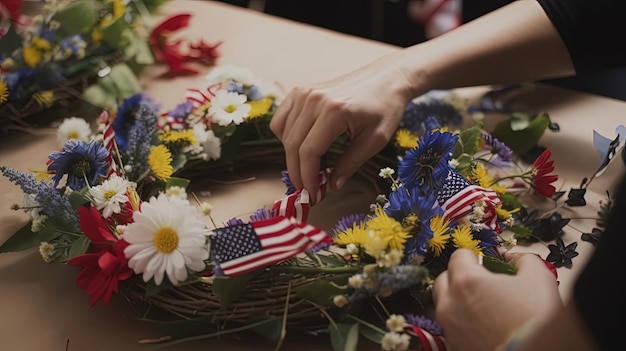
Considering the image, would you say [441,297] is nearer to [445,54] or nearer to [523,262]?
[523,262]

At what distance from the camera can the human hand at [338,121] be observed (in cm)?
96

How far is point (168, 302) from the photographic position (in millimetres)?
811

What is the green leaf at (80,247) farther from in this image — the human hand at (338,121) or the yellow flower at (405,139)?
the yellow flower at (405,139)

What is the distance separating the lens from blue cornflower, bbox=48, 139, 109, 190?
877mm

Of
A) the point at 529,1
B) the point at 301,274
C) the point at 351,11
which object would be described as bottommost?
the point at 351,11

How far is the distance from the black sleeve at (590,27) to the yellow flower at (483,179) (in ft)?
1.10

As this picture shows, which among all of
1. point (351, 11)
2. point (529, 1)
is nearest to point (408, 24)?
point (351, 11)

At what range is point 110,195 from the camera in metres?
0.84

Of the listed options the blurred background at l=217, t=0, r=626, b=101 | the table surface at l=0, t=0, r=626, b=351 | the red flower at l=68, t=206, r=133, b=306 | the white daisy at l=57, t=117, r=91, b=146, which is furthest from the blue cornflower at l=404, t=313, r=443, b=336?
the blurred background at l=217, t=0, r=626, b=101

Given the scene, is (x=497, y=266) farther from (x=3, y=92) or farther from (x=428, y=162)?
(x=3, y=92)

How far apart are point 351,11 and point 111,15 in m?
0.94

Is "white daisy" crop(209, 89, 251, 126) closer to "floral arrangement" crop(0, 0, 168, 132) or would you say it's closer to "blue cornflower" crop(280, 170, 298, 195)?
"blue cornflower" crop(280, 170, 298, 195)

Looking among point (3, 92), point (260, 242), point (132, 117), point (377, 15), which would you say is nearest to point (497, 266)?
point (260, 242)

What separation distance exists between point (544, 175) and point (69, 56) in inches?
30.9
